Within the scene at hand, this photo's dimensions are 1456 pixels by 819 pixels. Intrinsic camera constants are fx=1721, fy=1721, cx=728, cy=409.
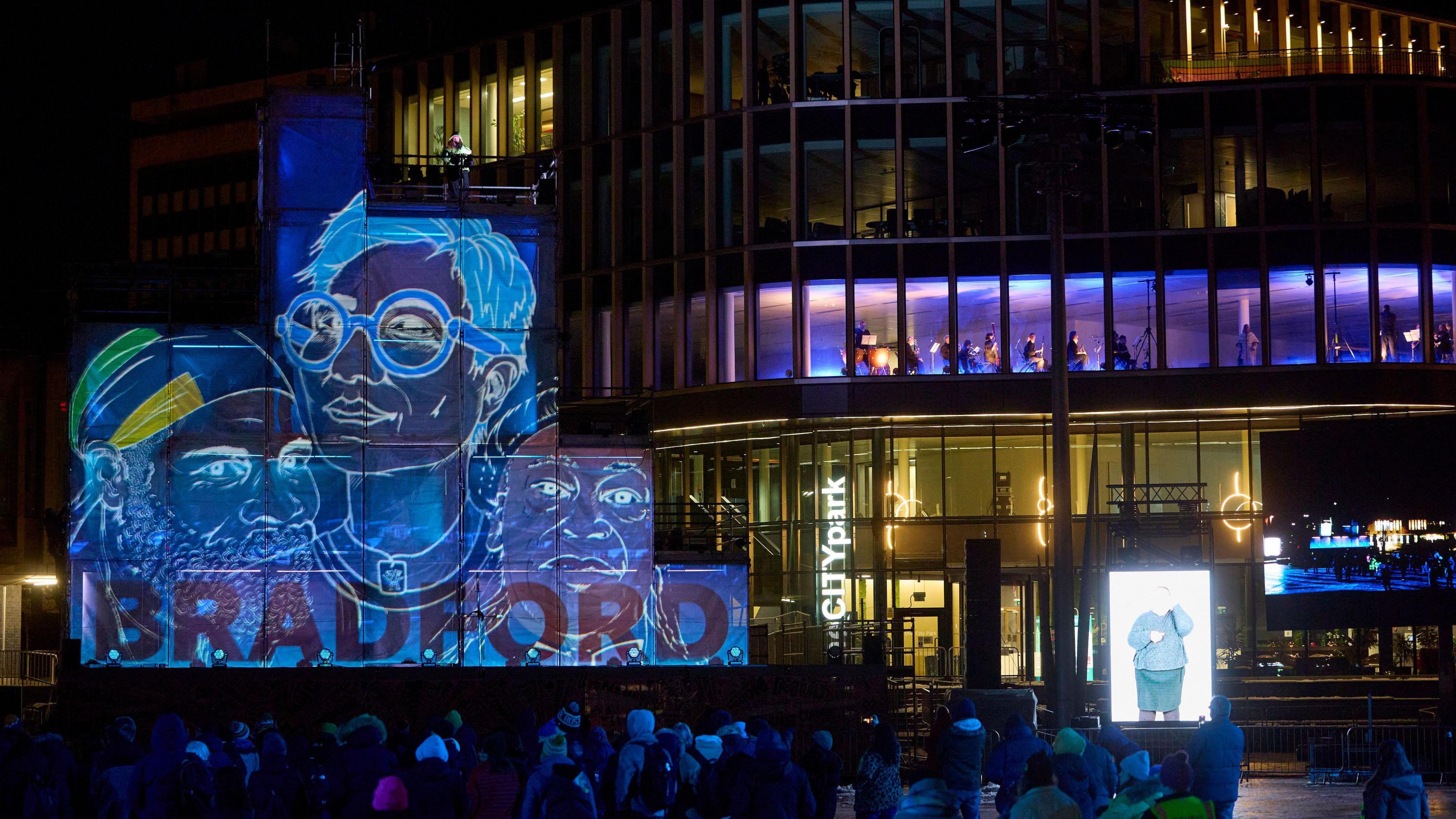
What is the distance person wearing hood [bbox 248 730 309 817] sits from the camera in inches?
Answer: 528

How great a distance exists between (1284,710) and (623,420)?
15543 mm

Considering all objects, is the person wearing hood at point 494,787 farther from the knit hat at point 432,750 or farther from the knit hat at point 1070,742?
the knit hat at point 1070,742

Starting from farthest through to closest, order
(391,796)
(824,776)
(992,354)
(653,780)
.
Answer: (992,354) < (824,776) < (653,780) < (391,796)

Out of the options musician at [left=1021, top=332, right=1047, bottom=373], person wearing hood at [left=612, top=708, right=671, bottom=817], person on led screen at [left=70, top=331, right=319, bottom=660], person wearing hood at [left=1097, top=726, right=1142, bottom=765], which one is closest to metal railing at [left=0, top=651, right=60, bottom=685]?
person on led screen at [left=70, top=331, right=319, bottom=660]

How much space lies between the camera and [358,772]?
13.4 metres

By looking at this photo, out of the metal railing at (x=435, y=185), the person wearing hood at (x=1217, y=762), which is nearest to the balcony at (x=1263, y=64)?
the metal railing at (x=435, y=185)

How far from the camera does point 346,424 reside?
30.0 meters

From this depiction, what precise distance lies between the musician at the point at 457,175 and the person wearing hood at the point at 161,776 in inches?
697

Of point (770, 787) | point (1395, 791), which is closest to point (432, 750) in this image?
point (770, 787)

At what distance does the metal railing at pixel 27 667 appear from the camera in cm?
3531

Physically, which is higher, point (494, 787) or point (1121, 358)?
point (1121, 358)

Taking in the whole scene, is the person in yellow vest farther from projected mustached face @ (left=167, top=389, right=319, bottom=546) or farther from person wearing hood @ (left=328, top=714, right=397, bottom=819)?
projected mustached face @ (left=167, top=389, right=319, bottom=546)

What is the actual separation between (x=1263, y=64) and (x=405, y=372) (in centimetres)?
2321

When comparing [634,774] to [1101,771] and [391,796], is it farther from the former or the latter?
[1101,771]
